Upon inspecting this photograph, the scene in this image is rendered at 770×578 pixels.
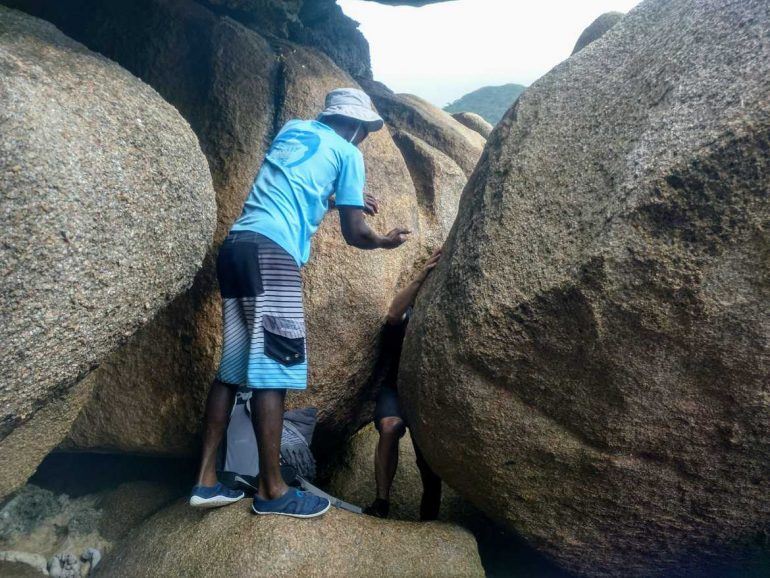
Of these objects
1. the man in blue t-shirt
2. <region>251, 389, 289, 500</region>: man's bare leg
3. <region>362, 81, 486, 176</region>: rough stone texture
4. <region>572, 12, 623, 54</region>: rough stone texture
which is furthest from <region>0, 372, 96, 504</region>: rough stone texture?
<region>572, 12, 623, 54</region>: rough stone texture

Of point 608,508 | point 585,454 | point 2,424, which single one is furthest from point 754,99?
point 2,424

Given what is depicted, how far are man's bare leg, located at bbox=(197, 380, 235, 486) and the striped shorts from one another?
70 millimetres

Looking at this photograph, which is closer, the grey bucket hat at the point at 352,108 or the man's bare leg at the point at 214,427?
the man's bare leg at the point at 214,427

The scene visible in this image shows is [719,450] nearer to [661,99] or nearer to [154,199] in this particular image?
[661,99]

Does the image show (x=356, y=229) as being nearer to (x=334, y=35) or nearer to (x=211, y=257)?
(x=211, y=257)

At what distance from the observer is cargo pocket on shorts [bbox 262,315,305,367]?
8.87 feet

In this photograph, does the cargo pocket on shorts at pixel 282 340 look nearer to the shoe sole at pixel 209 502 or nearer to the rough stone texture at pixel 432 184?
the shoe sole at pixel 209 502

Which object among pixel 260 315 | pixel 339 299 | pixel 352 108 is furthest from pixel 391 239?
pixel 260 315

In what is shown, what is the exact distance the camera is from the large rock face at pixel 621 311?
6.94 feet

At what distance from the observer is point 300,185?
2.91 metres

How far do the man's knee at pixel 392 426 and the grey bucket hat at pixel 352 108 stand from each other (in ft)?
5.21

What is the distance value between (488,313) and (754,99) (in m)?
1.14

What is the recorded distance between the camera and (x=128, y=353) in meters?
3.34

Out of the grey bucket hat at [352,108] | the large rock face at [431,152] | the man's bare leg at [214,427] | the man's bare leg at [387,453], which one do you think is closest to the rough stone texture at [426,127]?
the large rock face at [431,152]
